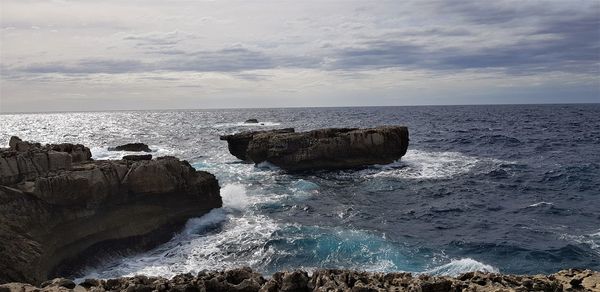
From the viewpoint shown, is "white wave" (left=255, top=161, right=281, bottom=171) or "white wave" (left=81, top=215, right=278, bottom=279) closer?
"white wave" (left=81, top=215, right=278, bottom=279)

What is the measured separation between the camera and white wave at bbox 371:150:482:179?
1747 inches

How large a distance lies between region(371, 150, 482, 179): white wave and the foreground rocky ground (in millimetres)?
30449

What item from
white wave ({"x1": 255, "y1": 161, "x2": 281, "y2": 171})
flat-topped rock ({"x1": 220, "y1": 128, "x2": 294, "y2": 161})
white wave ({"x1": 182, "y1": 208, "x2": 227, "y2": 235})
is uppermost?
flat-topped rock ({"x1": 220, "y1": 128, "x2": 294, "y2": 161})

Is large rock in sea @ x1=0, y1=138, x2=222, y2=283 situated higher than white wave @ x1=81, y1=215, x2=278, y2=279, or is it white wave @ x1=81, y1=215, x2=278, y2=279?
large rock in sea @ x1=0, y1=138, x2=222, y2=283

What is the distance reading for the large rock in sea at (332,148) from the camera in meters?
47.0

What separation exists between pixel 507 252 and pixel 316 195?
16.0 meters

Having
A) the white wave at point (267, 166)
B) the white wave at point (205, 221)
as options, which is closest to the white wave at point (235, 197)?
the white wave at point (205, 221)

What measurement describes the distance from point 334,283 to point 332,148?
1369 inches

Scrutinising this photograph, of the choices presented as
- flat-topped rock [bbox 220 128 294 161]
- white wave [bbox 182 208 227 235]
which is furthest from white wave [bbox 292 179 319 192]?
flat-topped rock [bbox 220 128 294 161]

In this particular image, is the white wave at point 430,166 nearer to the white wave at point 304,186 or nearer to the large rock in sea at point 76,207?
the white wave at point 304,186

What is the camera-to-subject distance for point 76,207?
2264 centimetres

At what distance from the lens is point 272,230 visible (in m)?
27.1

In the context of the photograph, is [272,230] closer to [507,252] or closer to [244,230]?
[244,230]

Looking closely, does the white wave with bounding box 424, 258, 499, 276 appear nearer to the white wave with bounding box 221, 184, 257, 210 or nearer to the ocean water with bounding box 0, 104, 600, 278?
the ocean water with bounding box 0, 104, 600, 278
